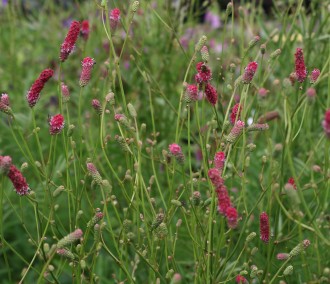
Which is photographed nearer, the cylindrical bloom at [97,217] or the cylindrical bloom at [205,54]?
the cylindrical bloom at [97,217]

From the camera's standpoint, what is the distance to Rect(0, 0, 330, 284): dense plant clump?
1.32 metres

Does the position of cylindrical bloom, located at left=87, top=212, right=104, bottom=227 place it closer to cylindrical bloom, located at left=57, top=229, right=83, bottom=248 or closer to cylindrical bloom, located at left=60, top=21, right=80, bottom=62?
cylindrical bloom, located at left=57, top=229, right=83, bottom=248

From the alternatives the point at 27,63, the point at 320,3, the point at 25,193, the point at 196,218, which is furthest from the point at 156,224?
the point at 27,63

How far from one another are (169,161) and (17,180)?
560mm

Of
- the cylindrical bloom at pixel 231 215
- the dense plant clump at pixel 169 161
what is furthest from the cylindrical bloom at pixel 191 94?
the cylindrical bloom at pixel 231 215

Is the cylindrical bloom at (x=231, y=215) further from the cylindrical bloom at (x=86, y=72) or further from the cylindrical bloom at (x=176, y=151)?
the cylindrical bloom at (x=86, y=72)

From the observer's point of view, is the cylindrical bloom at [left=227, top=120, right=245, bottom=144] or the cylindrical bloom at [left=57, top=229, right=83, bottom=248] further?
the cylindrical bloom at [left=227, top=120, right=245, bottom=144]

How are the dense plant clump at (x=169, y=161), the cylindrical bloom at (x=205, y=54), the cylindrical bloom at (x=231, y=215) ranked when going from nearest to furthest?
the cylindrical bloom at (x=231, y=215) → the dense plant clump at (x=169, y=161) → the cylindrical bloom at (x=205, y=54)

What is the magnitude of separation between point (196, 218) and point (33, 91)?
0.42 metres

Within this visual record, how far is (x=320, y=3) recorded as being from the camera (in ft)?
8.46

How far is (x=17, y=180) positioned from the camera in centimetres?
124

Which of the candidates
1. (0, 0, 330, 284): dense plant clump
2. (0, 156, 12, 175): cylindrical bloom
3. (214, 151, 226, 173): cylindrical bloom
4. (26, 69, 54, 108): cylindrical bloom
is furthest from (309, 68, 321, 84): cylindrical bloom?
(0, 156, 12, 175): cylindrical bloom

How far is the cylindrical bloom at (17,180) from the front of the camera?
4.01 ft

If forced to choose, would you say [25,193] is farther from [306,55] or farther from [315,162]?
[306,55]
